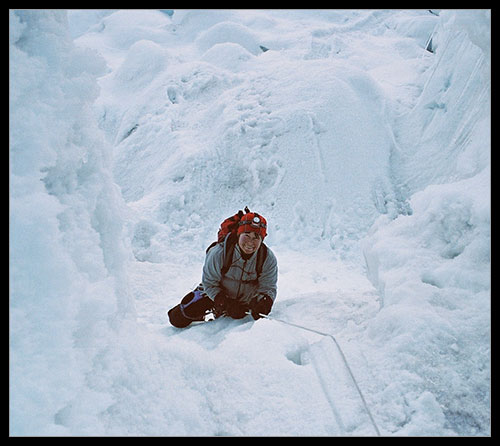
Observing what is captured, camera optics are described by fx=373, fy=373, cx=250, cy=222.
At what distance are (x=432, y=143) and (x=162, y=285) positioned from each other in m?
4.67

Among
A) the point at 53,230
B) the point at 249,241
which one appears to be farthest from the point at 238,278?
the point at 53,230

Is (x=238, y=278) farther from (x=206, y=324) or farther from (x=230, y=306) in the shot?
(x=206, y=324)

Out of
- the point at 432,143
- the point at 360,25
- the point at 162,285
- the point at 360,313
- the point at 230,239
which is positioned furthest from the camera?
the point at 360,25

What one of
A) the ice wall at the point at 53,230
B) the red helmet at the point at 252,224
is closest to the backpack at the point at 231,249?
the red helmet at the point at 252,224

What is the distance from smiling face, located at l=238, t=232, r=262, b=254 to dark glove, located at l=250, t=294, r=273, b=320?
478 millimetres

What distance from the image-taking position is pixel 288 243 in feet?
18.0

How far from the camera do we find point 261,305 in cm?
316

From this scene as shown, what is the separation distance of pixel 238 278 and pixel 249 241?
0.42 m

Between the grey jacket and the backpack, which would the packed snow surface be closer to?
the grey jacket

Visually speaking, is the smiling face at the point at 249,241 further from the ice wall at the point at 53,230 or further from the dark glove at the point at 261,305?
the ice wall at the point at 53,230

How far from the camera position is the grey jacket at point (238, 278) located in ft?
10.4

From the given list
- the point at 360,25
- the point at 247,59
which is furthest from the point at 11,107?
the point at 360,25

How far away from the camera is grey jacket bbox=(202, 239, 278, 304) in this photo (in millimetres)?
3172
